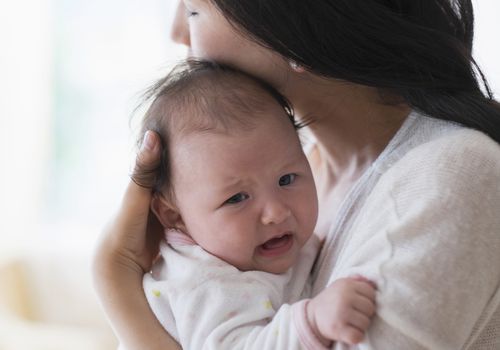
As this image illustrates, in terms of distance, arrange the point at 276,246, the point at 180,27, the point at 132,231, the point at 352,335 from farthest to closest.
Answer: the point at 180,27
the point at 132,231
the point at 276,246
the point at 352,335

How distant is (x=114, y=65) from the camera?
3.39 meters

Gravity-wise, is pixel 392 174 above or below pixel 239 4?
below

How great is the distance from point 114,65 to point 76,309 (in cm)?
114

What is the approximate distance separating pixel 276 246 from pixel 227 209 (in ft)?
0.33

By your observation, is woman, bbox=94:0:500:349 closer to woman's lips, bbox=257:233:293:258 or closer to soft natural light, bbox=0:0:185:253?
woman's lips, bbox=257:233:293:258

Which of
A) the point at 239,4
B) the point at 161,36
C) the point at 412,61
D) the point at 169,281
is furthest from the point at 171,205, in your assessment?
the point at 161,36

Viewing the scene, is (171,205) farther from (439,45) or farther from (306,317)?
(439,45)

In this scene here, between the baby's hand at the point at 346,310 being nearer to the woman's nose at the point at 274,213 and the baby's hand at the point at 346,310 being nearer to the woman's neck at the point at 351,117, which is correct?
the woman's nose at the point at 274,213

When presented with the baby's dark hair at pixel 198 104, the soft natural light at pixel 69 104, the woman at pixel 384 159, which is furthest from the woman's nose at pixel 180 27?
the soft natural light at pixel 69 104

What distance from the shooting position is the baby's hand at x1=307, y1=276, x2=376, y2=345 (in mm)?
875

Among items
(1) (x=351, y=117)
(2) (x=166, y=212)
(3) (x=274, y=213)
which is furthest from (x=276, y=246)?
(1) (x=351, y=117)

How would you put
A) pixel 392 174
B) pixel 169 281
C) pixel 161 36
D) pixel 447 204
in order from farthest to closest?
1. pixel 161 36
2. pixel 169 281
3. pixel 392 174
4. pixel 447 204

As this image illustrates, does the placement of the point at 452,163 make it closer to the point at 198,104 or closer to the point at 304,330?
the point at 304,330

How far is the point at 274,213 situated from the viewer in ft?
3.64
